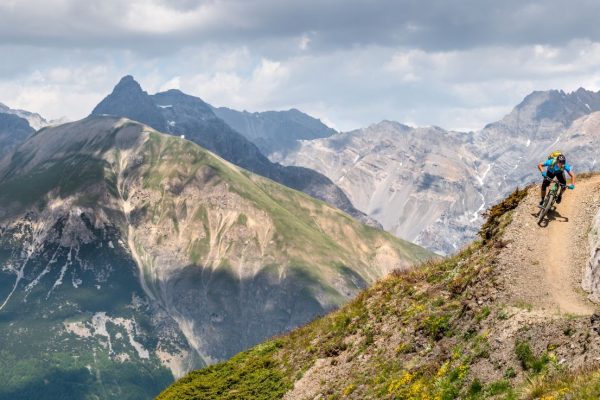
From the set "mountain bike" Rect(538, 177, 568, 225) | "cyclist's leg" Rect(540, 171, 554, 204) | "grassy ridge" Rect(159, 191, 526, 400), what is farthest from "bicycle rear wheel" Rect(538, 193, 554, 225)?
"grassy ridge" Rect(159, 191, 526, 400)

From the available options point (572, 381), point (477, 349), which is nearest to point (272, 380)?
point (477, 349)

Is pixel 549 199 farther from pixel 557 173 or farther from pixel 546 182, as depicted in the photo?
pixel 557 173

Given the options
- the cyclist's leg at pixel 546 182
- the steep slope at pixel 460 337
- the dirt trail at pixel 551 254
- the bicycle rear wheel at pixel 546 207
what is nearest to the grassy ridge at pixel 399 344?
the steep slope at pixel 460 337

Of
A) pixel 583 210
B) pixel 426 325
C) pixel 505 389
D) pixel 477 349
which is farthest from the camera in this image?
pixel 583 210

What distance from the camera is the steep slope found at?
73.5 feet

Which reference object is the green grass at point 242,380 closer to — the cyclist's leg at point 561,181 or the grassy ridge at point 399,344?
the grassy ridge at point 399,344

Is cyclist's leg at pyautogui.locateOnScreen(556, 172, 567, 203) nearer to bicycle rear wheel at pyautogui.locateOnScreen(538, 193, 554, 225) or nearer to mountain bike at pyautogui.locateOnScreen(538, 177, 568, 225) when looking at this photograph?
mountain bike at pyautogui.locateOnScreen(538, 177, 568, 225)

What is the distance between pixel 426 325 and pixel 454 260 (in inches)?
317

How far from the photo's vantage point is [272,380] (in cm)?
3747

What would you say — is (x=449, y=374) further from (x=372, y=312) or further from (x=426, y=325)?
(x=372, y=312)

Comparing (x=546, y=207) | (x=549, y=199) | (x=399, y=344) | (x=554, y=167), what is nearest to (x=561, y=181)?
(x=554, y=167)

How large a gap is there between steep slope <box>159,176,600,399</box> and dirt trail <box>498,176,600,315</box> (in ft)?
0.25

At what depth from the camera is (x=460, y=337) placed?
91.0ft

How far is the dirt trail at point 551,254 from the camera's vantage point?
27.2m
